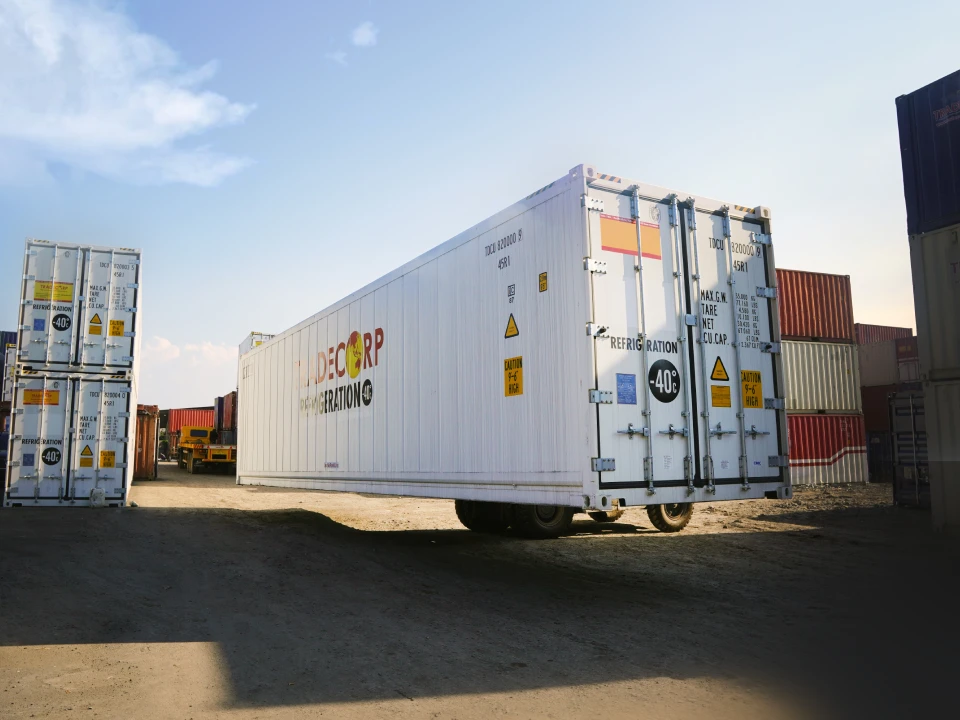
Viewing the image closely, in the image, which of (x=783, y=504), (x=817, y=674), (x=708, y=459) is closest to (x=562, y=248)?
(x=708, y=459)

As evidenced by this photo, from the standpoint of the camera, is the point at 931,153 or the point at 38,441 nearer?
the point at 931,153

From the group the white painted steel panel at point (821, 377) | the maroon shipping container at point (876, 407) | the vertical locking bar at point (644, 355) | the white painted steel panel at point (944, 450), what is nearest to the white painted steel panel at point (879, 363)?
the maroon shipping container at point (876, 407)

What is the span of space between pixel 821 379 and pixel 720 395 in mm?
15959

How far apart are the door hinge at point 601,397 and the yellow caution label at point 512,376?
1.05 m

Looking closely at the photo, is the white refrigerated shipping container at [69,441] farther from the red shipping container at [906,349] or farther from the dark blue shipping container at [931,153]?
the red shipping container at [906,349]

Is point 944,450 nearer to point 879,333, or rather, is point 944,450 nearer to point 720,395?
point 720,395

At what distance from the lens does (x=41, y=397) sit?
13.8 metres

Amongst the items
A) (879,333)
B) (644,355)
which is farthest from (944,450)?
(879,333)

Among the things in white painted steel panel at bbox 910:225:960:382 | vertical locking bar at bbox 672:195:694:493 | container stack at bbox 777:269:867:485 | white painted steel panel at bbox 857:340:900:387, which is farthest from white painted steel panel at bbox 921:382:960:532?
white painted steel panel at bbox 857:340:900:387

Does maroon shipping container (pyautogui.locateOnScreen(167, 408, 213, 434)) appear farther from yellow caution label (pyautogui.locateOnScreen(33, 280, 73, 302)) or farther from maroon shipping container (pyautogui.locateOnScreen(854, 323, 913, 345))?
maroon shipping container (pyautogui.locateOnScreen(854, 323, 913, 345))

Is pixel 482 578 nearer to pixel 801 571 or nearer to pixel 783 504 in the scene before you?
pixel 801 571

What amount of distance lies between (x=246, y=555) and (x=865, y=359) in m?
28.3

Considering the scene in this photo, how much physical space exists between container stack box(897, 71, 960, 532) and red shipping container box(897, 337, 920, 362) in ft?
60.5

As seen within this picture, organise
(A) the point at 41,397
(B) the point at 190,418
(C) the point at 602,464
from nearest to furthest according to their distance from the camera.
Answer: (C) the point at 602,464 < (A) the point at 41,397 < (B) the point at 190,418
